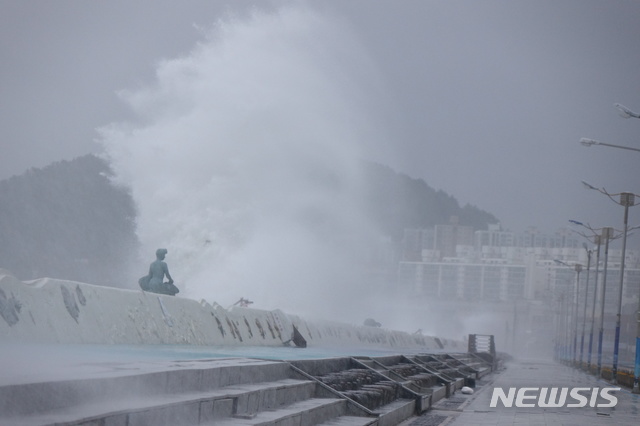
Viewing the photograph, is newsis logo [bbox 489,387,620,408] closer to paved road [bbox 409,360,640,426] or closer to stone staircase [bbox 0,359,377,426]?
paved road [bbox 409,360,640,426]

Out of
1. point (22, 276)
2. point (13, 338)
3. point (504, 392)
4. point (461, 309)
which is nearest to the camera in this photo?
point (13, 338)

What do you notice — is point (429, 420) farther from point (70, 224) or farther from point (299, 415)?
point (70, 224)

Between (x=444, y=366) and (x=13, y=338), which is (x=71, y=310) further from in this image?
(x=444, y=366)

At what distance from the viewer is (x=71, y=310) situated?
12.4 meters

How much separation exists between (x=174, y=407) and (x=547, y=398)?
1494 centimetres

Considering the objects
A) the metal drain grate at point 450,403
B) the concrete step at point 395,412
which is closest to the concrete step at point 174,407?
the concrete step at point 395,412

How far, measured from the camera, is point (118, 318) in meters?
13.7

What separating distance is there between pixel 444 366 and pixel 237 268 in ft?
116

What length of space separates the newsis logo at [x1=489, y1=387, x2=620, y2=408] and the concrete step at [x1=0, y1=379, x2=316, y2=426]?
363 inches

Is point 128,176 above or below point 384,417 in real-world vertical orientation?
above

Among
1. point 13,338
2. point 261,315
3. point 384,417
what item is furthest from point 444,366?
point 13,338

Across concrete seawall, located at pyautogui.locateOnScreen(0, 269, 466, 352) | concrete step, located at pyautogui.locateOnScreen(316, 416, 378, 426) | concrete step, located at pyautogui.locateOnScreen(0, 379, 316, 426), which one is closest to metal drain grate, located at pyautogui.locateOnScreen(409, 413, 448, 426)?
concrete step, located at pyautogui.locateOnScreen(316, 416, 378, 426)

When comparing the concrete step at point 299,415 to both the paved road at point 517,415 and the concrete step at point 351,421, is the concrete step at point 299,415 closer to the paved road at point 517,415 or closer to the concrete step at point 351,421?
the concrete step at point 351,421

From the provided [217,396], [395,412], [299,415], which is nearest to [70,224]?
[395,412]
